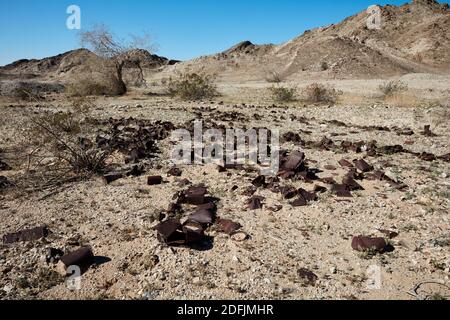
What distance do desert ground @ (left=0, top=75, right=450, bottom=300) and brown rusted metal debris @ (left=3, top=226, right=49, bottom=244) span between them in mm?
86

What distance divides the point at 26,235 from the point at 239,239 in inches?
88.0

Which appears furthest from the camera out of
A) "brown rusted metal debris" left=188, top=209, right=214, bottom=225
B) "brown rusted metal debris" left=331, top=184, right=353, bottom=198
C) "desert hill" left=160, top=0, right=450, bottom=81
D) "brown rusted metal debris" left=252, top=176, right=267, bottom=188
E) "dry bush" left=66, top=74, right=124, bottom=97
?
"desert hill" left=160, top=0, right=450, bottom=81

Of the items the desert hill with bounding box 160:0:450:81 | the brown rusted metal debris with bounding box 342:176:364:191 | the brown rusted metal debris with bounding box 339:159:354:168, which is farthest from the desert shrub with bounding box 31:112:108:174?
the desert hill with bounding box 160:0:450:81

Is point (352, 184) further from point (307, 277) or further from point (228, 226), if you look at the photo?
point (307, 277)

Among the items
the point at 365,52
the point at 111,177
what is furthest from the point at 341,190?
the point at 365,52

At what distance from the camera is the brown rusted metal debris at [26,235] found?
395cm

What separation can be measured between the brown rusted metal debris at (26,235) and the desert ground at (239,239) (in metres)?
0.09

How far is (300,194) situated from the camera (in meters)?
5.12

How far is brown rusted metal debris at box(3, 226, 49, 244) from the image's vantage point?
156 inches

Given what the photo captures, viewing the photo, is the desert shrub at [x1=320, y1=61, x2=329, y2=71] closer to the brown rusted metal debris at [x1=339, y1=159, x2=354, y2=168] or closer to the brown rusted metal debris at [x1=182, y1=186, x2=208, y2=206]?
the brown rusted metal debris at [x1=339, y1=159, x2=354, y2=168]

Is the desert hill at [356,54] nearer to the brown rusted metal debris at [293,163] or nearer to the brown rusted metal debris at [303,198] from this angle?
the brown rusted metal debris at [293,163]

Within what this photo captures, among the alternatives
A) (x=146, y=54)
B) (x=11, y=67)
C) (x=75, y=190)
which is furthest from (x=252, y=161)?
(x=11, y=67)
